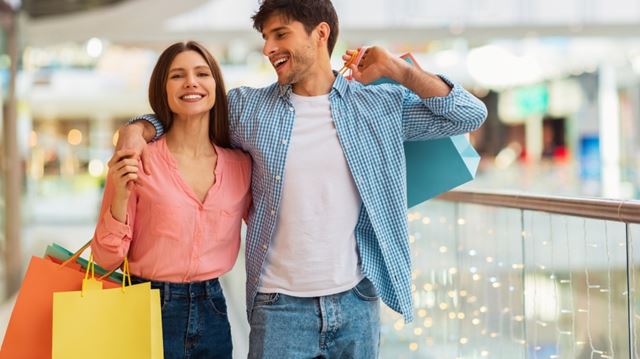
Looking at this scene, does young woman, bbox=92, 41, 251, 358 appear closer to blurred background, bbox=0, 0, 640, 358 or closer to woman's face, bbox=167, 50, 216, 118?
woman's face, bbox=167, 50, 216, 118

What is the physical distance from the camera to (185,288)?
188 centimetres

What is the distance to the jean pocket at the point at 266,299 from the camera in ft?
6.08

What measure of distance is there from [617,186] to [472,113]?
1639cm

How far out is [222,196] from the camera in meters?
1.89

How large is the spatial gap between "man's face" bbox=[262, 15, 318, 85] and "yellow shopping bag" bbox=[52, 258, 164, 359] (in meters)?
0.59

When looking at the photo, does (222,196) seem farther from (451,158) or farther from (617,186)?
(617,186)

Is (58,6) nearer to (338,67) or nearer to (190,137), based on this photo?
(338,67)

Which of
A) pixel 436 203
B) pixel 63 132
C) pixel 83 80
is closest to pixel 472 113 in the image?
pixel 436 203

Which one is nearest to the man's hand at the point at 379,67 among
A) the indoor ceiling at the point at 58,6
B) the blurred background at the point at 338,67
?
the blurred background at the point at 338,67

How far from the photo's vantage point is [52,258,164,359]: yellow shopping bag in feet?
5.63

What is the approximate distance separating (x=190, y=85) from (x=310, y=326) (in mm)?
632

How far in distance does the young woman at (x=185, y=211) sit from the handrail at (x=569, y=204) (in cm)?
85

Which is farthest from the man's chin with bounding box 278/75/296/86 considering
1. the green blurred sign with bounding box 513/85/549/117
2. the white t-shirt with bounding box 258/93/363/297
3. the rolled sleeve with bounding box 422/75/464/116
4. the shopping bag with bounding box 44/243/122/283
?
the green blurred sign with bounding box 513/85/549/117

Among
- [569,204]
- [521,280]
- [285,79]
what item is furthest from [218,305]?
[521,280]
